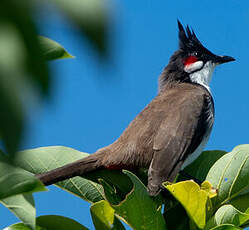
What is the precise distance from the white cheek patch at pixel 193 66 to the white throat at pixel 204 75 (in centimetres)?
6

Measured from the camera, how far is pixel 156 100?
5117 mm

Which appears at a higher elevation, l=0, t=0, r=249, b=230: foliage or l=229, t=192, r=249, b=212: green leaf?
l=0, t=0, r=249, b=230: foliage

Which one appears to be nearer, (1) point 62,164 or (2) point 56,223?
(2) point 56,223

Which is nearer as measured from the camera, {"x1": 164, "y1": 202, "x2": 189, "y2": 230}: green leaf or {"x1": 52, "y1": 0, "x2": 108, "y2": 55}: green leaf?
{"x1": 52, "y1": 0, "x2": 108, "y2": 55}: green leaf

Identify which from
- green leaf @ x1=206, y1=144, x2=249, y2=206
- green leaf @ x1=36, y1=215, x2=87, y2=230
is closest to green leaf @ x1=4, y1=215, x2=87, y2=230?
green leaf @ x1=36, y1=215, x2=87, y2=230

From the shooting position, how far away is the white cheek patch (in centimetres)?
590

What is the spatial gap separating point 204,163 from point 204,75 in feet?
9.47

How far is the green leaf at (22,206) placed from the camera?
1335 mm

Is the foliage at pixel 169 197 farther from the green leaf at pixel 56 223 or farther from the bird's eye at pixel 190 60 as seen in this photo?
the bird's eye at pixel 190 60

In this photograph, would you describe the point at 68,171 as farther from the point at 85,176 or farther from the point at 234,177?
the point at 234,177

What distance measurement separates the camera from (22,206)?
1395 millimetres

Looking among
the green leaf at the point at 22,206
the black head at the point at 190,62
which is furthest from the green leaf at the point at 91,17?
the black head at the point at 190,62

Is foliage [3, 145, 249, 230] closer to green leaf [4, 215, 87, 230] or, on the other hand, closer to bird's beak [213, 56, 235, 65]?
green leaf [4, 215, 87, 230]

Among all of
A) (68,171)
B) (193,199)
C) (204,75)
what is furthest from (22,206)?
(204,75)
